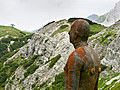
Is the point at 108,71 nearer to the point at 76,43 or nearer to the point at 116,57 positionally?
the point at 116,57

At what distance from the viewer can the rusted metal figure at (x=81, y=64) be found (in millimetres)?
3672

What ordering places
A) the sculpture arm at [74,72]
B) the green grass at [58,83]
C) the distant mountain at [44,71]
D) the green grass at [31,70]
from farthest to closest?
the green grass at [31,70], the distant mountain at [44,71], the green grass at [58,83], the sculpture arm at [74,72]

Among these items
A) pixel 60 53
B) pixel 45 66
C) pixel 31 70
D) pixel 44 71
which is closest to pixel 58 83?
pixel 44 71

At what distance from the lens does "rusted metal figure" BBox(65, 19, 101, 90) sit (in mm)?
3672

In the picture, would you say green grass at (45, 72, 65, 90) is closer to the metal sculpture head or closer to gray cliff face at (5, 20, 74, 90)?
gray cliff face at (5, 20, 74, 90)

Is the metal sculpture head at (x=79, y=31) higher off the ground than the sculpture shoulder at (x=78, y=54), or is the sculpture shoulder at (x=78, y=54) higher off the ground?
the metal sculpture head at (x=79, y=31)

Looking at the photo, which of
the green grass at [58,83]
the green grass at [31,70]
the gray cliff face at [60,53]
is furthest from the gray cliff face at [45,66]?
the green grass at [58,83]

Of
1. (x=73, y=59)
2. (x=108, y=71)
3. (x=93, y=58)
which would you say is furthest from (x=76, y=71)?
(x=108, y=71)

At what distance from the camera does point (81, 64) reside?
368 centimetres

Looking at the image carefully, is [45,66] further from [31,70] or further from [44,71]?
[31,70]

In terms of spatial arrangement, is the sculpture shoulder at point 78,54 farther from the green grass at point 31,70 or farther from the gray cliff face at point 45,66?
the green grass at point 31,70

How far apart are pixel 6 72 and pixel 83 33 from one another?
50540mm

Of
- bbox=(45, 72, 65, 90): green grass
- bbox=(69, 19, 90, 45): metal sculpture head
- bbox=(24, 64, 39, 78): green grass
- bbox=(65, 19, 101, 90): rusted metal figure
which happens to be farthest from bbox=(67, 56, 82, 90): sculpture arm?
bbox=(24, 64, 39, 78): green grass

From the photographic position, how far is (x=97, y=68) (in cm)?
419
